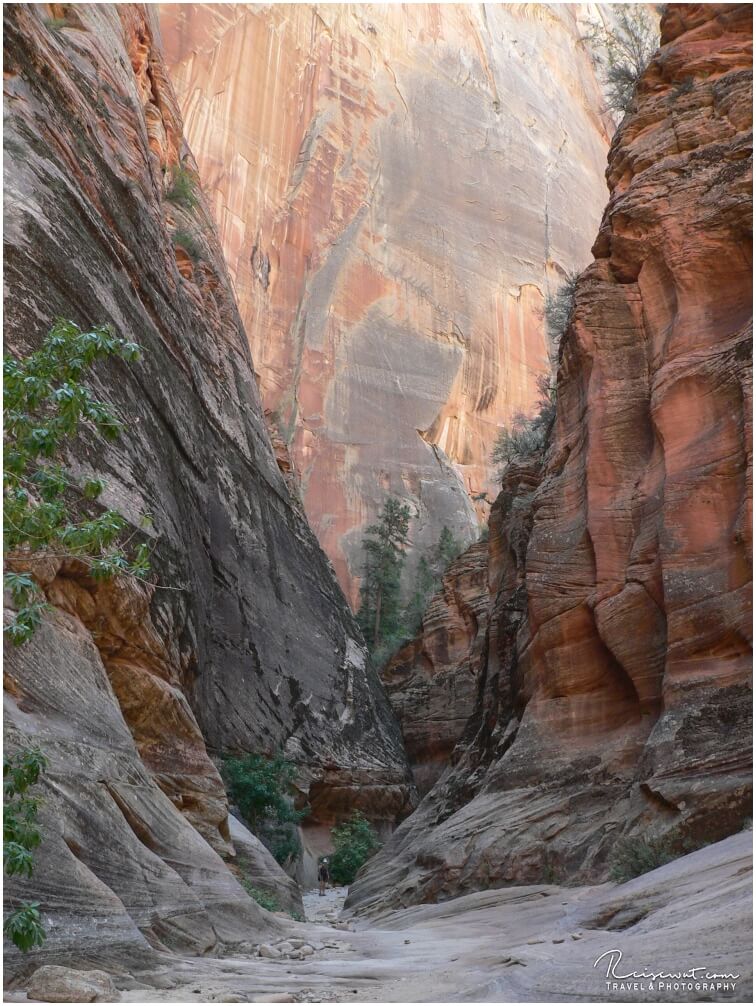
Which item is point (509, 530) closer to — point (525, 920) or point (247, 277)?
point (525, 920)

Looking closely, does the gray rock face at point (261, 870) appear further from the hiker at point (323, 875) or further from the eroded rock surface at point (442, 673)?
the eroded rock surface at point (442, 673)

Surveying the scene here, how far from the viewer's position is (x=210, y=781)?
1529 centimetres

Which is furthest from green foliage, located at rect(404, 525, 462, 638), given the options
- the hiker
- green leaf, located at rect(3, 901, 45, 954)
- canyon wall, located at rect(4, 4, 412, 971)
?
green leaf, located at rect(3, 901, 45, 954)

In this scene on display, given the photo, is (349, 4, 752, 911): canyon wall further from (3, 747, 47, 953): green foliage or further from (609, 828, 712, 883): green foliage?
(3, 747, 47, 953): green foliage

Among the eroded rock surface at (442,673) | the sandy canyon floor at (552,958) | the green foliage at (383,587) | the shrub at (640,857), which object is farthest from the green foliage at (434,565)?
the sandy canyon floor at (552,958)

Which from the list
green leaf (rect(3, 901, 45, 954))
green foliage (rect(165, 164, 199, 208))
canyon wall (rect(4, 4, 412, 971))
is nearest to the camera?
green leaf (rect(3, 901, 45, 954))

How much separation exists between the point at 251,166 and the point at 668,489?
56.6 m

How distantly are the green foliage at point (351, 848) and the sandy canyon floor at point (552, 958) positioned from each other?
1640 centimetres

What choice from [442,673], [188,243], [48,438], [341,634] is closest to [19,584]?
[48,438]

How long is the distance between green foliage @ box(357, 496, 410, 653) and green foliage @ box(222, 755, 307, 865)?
23.5 metres

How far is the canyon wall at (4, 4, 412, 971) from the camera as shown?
369 inches

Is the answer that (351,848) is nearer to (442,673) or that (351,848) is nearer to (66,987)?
(442,673)

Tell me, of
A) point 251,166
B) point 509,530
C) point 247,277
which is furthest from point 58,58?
point 251,166

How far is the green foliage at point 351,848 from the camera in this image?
94.0ft
